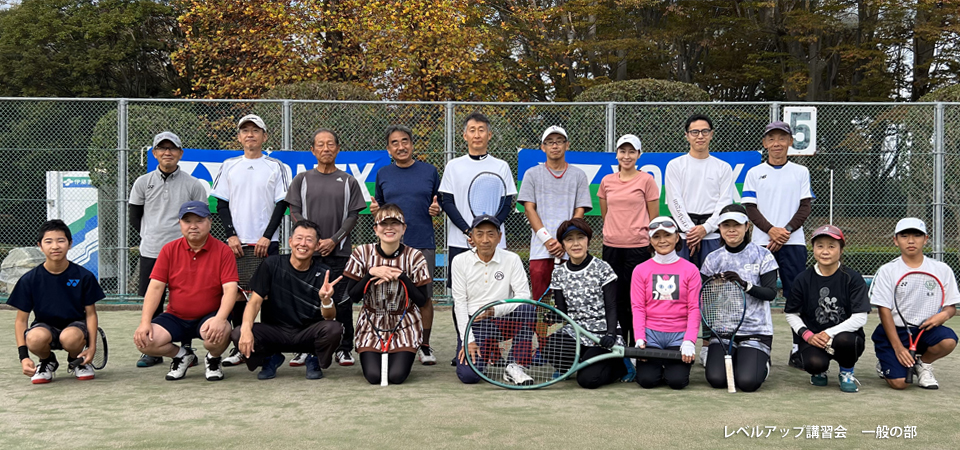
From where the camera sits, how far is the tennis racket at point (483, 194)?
5930 millimetres

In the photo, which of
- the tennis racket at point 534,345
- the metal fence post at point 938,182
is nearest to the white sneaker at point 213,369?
the tennis racket at point 534,345

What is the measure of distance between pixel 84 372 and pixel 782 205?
531 centimetres

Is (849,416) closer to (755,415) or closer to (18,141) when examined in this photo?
(755,415)

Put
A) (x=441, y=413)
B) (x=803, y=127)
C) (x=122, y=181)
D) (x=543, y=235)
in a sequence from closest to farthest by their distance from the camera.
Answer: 1. (x=441, y=413)
2. (x=543, y=235)
3. (x=122, y=181)
4. (x=803, y=127)

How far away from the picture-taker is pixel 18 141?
9039 mm

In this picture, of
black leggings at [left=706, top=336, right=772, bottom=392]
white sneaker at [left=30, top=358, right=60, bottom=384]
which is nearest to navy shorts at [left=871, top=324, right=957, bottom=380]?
black leggings at [left=706, top=336, right=772, bottom=392]

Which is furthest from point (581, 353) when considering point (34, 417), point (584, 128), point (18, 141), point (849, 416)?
point (18, 141)

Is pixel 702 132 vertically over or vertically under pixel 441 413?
over

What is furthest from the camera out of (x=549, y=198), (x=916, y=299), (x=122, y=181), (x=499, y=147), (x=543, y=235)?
(x=499, y=147)

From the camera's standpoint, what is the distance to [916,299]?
5164 millimetres

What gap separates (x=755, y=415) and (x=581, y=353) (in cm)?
132

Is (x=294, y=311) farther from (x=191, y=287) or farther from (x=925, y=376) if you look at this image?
(x=925, y=376)

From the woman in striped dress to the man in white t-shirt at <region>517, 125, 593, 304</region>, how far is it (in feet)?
3.14

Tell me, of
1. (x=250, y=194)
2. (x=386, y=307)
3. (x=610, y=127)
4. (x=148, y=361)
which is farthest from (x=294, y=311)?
(x=610, y=127)
